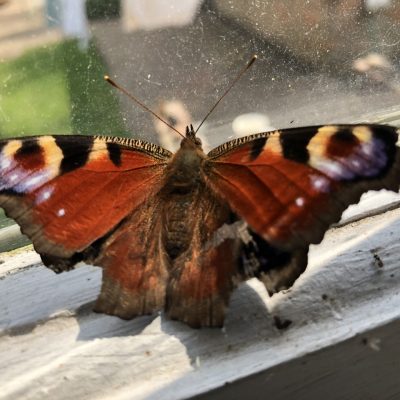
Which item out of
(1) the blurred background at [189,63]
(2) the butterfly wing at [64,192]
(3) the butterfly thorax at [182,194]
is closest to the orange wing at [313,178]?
(3) the butterfly thorax at [182,194]

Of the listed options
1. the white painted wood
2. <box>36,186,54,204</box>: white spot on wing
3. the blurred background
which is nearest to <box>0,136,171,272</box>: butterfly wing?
<box>36,186,54,204</box>: white spot on wing

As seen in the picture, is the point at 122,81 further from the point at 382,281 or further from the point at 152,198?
the point at 382,281

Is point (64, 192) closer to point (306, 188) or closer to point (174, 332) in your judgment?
point (174, 332)

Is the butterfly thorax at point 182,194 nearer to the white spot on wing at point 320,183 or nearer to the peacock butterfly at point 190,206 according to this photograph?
the peacock butterfly at point 190,206

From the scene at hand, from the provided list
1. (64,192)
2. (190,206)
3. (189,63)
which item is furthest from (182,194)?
(189,63)

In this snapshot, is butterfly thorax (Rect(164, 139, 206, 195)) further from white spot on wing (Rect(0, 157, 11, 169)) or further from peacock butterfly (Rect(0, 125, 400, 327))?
white spot on wing (Rect(0, 157, 11, 169))

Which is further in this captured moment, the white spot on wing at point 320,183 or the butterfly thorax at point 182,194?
the butterfly thorax at point 182,194

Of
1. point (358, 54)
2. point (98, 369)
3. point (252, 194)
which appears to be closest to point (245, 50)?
point (358, 54)
